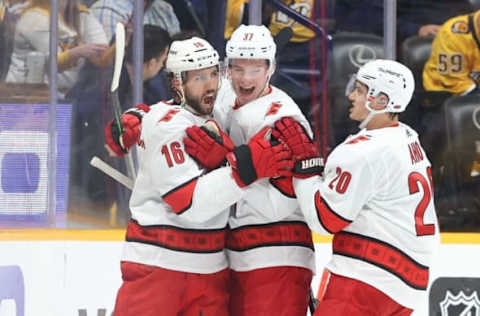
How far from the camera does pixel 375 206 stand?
317cm

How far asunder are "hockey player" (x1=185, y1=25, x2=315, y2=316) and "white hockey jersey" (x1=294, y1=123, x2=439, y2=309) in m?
0.12

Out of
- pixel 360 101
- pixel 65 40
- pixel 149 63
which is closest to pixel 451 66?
pixel 149 63

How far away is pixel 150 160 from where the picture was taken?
3.29m

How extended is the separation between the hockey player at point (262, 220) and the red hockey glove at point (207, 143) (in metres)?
0.01

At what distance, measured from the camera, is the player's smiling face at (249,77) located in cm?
326

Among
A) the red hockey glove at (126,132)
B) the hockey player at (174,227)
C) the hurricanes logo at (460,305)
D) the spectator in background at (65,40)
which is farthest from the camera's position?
the spectator in background at (65,40)

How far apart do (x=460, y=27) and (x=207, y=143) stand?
200cm

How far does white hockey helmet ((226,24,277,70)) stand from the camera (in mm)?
3246

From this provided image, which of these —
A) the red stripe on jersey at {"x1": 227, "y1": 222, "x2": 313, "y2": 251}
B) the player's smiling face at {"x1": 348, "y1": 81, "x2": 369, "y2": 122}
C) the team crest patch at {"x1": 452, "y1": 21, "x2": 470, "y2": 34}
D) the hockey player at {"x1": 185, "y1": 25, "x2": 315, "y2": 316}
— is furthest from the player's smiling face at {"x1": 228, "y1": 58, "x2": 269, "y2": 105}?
the team crest patch at {"x1": 452, "y1": 21, "x2": 470, "y2": 34}

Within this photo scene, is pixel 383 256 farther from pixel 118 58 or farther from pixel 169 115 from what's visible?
pixel 118 58

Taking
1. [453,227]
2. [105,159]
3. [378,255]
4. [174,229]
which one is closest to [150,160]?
[174,229]

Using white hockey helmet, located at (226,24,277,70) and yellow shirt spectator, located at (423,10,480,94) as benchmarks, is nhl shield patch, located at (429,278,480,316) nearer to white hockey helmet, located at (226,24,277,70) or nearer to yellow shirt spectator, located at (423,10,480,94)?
yellow shirt spectator, located at (423,10,480,94)

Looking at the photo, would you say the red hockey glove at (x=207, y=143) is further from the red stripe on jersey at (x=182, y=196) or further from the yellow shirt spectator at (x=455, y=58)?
the yellow shirt spectator at (x=455, y=58)

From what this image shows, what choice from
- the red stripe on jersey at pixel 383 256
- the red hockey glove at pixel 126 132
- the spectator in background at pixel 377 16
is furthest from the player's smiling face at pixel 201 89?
the spectator in background at pixel 377 16
